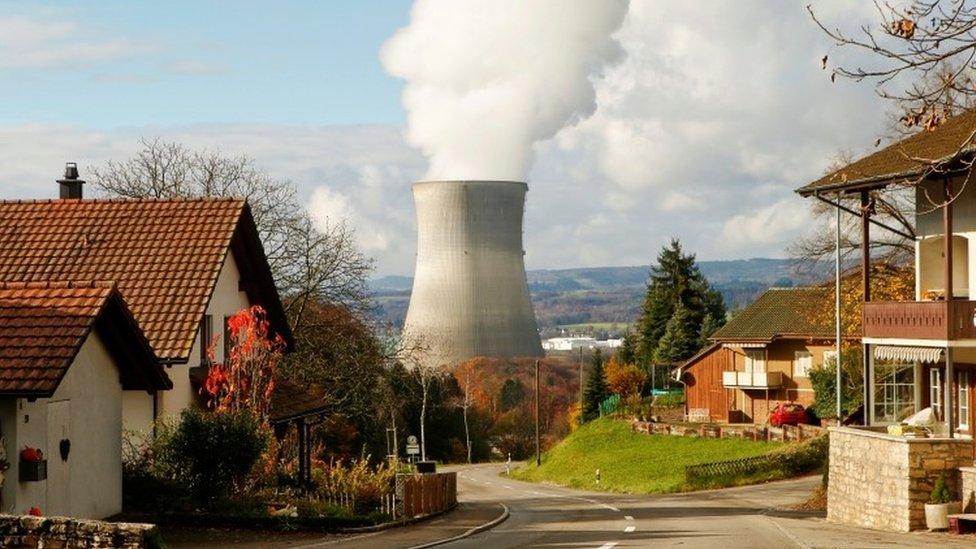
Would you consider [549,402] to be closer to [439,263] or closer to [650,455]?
[439,263]

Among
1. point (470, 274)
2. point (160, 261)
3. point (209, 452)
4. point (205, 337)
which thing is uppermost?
point (470, 274)

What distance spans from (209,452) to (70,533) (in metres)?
11.7

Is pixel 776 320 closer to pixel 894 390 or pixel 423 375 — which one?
pixel 423 375

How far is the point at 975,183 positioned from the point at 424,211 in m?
50.0

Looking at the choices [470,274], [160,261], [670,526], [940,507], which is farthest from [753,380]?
[940,507]

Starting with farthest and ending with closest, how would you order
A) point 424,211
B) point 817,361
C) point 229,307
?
1. point 424,211
2. point 817,361
3. point 229,307

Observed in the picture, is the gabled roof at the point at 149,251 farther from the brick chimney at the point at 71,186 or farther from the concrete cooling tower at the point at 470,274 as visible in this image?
the concrete cooling tower at the point at 470,274

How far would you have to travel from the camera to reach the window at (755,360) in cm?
6644

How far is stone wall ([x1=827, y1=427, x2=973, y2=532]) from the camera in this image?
2498 centimetres

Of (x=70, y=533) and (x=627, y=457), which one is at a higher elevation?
(x=70, y=533)

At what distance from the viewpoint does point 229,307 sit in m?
33.1

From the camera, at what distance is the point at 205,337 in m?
31.7

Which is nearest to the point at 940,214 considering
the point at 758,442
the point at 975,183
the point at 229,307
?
the point at 975,183

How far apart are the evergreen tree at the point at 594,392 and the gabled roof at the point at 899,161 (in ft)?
162
